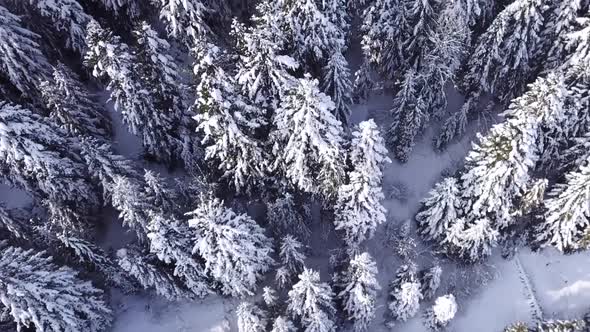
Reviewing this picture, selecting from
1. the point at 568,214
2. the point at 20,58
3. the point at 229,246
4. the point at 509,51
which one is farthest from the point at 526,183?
the point at 20,58

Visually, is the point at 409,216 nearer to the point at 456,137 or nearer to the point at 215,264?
the point at 456,137

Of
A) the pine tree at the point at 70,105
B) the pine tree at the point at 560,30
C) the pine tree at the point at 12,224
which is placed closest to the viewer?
the pine tree at the point at 12,224

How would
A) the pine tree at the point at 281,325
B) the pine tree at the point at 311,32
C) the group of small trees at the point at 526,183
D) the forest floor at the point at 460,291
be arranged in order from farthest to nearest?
the forest floor at the point at 460,291, the pine tree at the point at 311,32, the pine tree at the point at 281,325, the group of small trees at the point at 526,183

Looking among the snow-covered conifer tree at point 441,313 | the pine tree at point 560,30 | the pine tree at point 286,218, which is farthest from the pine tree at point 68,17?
the pine tree at point 560,30

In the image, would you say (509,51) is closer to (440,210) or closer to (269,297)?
(440,210)

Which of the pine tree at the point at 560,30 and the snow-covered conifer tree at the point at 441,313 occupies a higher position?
the pine tree at the point at 560,30

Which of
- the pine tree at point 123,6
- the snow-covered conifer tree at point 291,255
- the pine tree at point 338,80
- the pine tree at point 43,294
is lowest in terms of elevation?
the snow-covered conifer tree at point 291,255

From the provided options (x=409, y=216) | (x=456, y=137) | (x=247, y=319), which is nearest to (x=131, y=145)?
(x=247, y=319)

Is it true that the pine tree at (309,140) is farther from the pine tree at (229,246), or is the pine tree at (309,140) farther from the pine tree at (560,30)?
the pine tree at (560,30)
